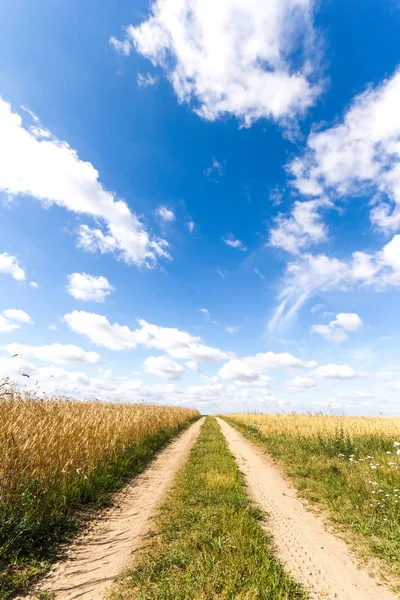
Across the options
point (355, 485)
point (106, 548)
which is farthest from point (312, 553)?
point (355, 485)

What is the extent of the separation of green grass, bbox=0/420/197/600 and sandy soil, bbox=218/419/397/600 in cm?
433

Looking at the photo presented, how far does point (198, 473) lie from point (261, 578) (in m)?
6.69

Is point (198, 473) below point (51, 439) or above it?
below

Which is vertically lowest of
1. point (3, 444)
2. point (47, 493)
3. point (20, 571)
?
point (20, 571)


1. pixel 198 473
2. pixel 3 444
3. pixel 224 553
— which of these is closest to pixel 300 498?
pixel 198 473

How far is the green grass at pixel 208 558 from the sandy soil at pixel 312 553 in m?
0.36

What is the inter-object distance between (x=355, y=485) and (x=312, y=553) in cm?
427

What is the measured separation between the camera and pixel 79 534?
6.20m

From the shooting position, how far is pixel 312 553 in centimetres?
564

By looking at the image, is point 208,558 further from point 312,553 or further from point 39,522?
point 39,522

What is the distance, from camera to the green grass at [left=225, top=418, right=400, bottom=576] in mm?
6227

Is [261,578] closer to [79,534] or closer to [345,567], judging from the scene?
[345,567]

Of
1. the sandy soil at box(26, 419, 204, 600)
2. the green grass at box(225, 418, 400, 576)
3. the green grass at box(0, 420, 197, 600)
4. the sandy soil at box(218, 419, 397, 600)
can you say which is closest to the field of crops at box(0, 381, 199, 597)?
the green grass at box(0, 420, 197, 600)

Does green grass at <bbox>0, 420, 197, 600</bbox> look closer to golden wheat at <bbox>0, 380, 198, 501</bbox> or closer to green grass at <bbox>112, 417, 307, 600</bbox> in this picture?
golden wheat at <bbox>0, 380, 198, 501</bbox>
